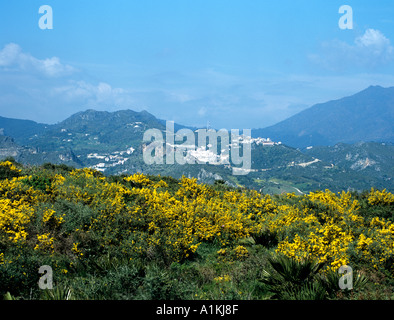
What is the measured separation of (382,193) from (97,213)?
50.8 feet

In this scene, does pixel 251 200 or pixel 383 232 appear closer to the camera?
pixel 383 232

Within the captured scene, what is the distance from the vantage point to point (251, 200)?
1722 centimetres

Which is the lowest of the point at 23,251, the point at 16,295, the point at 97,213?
the point at 16,295

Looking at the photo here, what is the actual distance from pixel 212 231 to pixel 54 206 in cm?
562

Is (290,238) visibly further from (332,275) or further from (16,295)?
(16,295)

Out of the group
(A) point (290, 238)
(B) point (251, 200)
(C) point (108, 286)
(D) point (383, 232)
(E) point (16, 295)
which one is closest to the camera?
(C) point (108, 286)

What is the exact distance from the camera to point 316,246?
8.95 meters

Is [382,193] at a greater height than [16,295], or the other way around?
[382,193]

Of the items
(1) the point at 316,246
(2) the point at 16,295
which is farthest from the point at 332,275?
(2) the point at 16,295

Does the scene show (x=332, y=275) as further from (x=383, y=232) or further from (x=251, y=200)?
(x=251, y=200)
